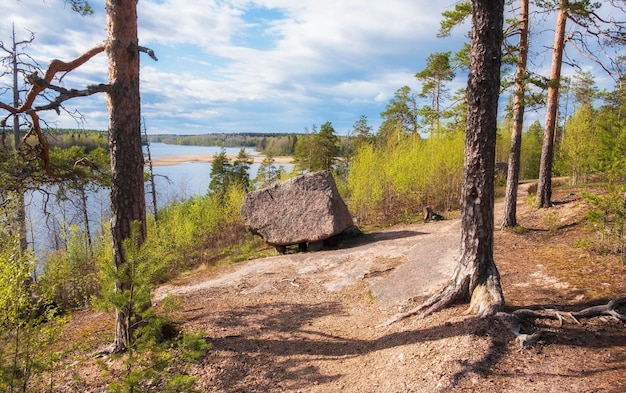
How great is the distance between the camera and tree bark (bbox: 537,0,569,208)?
9797mm

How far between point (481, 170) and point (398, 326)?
7.47 feet

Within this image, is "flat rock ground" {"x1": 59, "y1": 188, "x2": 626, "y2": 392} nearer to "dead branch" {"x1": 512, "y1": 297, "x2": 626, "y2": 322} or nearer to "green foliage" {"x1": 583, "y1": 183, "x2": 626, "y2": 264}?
"dead branch" {"x1": 512, "y1": 297, "x2": 626, "y2": 322}

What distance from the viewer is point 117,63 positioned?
15.6 feet

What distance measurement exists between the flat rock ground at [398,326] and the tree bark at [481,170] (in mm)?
332

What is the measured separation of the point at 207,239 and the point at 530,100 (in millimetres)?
16426

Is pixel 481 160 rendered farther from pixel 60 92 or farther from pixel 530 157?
pixel 530 157

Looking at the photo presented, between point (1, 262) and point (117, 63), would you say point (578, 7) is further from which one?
point (1, 262)

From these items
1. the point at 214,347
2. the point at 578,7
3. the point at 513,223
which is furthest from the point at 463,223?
the point at 578,7

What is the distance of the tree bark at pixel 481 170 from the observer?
4.26 metres

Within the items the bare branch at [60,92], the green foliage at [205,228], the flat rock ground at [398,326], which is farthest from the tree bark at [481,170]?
the green foliage at [205,228]

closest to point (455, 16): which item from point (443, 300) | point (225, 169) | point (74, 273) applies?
point (443, 300)

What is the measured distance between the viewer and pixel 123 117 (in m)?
4.75

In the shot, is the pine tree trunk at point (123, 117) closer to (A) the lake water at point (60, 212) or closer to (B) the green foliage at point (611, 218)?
(A) the lake water at point (60, 212)

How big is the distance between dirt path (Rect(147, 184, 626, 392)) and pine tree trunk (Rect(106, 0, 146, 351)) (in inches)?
70.1
